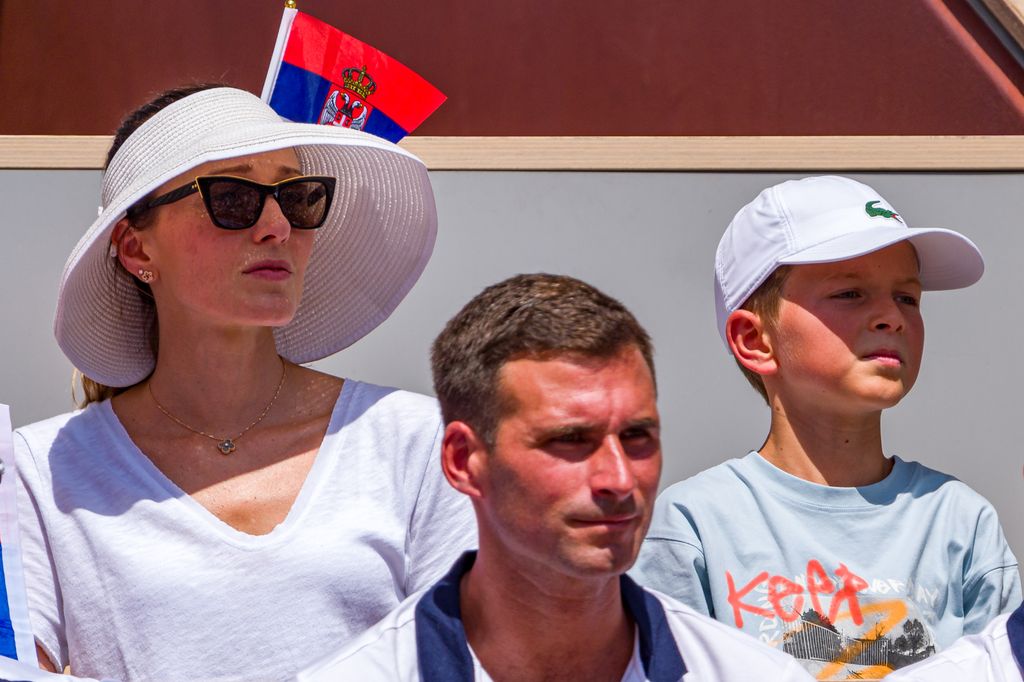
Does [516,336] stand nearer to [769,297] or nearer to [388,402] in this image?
[388,402]

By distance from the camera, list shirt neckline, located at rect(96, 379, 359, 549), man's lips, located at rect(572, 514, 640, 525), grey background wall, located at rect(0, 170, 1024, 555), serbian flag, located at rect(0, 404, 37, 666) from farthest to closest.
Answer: grey background wall, located at rect(0, 170, 1024, 555)
shirt neckline, located at rect(96, 379, 359, 549)
serbian flag, located at rect(0, 404, 37, 666)
man's lips, located at rect(572, 514, 640, 525)

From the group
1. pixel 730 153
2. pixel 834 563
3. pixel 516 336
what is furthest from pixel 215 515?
pixel 730 153

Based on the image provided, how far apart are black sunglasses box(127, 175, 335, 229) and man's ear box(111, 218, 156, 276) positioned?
0.07 meters

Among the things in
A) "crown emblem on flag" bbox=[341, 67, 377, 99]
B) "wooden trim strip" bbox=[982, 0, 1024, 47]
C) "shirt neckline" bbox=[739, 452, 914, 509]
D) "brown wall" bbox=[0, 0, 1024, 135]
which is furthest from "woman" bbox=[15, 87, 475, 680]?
"wooden trim strip" bbox=[982, 0, 1024, 47]

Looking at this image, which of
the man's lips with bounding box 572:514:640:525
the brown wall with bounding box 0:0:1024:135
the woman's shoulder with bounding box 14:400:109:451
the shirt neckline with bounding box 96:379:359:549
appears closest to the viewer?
the man's lips with bounding box 572:514:640:525

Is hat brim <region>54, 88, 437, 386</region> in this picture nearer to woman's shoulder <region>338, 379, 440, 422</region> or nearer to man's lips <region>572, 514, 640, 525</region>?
woman's shoulder <region>338, 379, 440, 422</region>

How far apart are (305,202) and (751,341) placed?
2.81ft

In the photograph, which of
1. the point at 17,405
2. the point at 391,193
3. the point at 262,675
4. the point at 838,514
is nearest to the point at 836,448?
the point at 838,514

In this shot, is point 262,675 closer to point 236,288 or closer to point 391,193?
point 236,288

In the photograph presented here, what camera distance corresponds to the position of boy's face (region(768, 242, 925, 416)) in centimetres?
239

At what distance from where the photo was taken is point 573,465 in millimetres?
1709

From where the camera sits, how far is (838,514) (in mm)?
2398

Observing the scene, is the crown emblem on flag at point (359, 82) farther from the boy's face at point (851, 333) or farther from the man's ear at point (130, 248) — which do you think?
the boy's face at point (851, 333)

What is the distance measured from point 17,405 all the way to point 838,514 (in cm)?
176
